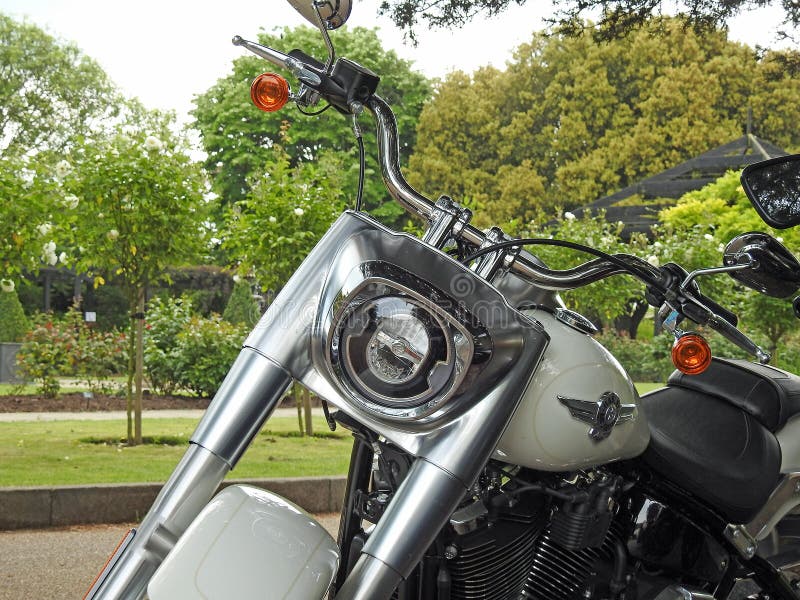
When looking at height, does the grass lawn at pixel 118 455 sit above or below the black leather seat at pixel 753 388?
below

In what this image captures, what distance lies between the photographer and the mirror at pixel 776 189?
1578 millimetres

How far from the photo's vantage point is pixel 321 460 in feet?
18.7

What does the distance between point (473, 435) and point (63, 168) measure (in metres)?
5.20

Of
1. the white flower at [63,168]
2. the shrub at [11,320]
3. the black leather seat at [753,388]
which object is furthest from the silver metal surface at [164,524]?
the shrub at [11,320]

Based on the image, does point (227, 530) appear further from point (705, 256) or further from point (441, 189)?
point (441, 189)

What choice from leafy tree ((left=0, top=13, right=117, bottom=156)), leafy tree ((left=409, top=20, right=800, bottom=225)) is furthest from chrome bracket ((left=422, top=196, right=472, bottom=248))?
leafy tree ((left=0, top=13, right=117, bottom=156))

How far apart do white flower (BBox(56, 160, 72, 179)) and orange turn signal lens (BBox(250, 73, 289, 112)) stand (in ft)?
15.6

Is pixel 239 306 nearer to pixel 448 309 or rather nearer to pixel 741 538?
pixel 741 538

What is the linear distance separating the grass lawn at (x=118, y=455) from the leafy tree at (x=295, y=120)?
45.9ft

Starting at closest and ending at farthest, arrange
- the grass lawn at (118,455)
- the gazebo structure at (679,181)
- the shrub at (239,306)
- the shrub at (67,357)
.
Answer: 1. the grass lawn at (118,455)
2. the shrub at (67,357)
3. the shrub at (239,306)
4. the gazebo structure at (679,181)

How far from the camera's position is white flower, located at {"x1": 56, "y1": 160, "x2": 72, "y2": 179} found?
578 cm

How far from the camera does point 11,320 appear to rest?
14086 mm

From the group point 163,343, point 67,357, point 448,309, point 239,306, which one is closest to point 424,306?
point 448,309

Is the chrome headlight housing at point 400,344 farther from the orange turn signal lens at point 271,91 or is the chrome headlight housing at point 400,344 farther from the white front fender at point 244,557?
the orange turn signal lens at point 271,91
